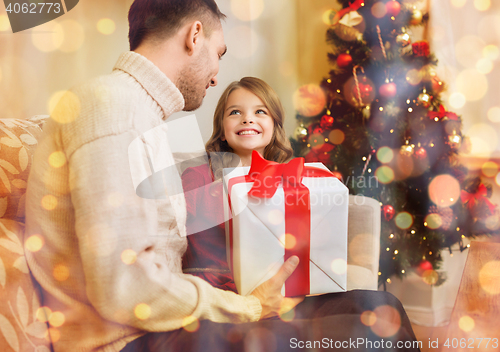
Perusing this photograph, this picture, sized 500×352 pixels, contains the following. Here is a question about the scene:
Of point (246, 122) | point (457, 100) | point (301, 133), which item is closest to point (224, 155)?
point (246, 122)

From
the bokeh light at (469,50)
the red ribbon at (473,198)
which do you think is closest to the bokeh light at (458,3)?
the bokeh light at (469,50)

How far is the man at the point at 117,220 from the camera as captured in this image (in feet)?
1.88

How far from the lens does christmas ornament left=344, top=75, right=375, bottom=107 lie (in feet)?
5.13

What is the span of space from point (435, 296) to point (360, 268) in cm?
88

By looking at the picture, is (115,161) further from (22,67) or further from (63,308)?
(22,67)

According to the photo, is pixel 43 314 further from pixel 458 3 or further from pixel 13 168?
pixel 458 3

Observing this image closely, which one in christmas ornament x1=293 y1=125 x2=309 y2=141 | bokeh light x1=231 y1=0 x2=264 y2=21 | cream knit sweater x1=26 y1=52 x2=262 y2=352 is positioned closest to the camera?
cream knit sweater x1=26 y1=52 x2=262 y2=352

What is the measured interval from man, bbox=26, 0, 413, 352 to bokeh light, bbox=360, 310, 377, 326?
16mm

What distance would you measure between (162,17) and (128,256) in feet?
1.95

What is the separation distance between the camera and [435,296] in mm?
1788

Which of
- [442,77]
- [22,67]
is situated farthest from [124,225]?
[442,77]

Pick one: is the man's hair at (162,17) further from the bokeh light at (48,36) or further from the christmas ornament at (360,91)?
the christmas ornament at (360,91)

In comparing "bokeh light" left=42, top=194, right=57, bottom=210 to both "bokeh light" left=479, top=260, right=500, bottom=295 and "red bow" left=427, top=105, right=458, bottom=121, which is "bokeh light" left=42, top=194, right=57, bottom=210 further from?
"red bow" left=427, top=105, right=458, bottom=121

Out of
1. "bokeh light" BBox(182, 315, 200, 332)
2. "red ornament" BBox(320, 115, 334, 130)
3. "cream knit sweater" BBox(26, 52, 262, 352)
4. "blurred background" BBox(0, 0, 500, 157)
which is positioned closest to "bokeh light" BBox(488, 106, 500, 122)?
"blurred background" BBox(0, 0, 500, 157)
